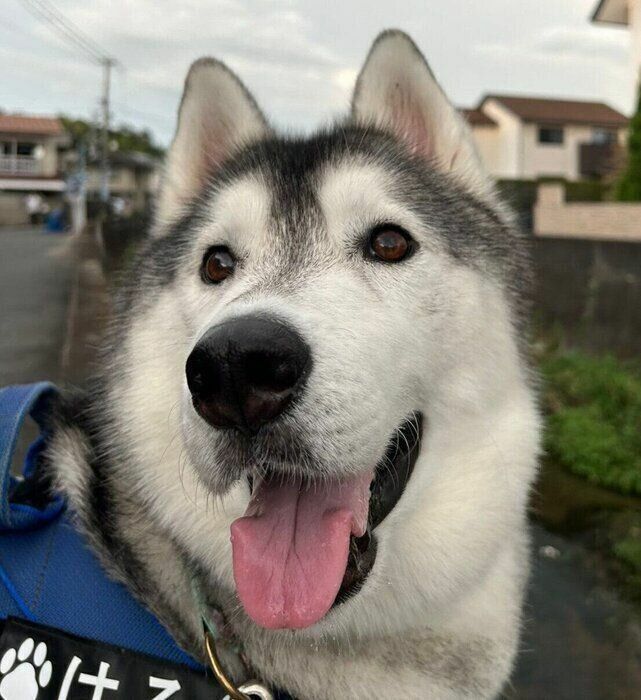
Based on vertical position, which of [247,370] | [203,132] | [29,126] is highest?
[29,126]

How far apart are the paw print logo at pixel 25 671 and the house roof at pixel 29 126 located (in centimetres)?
6229

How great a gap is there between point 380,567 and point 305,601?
227 mm

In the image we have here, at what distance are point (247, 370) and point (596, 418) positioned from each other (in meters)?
5.93

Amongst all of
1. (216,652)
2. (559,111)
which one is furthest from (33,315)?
(559,111)

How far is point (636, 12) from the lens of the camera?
17625mm

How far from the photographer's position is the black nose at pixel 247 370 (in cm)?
133

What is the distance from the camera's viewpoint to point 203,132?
2521 millimetres

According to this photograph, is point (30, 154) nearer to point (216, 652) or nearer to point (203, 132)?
point (203, 132)

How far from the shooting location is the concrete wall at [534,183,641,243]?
9.60 meters

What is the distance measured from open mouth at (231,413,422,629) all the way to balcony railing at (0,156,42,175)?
63318 millimetres

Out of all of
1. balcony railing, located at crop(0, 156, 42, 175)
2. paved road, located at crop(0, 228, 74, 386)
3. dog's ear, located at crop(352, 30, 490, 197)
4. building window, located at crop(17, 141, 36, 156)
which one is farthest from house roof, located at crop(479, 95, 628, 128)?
dog's ear, located at crop(352, 30, 490, 197)

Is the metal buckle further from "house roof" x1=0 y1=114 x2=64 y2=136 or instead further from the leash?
"house roof" x1=0 y1=114 x2=64 y2=136

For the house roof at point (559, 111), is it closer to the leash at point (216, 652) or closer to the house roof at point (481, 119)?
the house roof at point (481, 119)

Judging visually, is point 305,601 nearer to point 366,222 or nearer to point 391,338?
point 391,338
